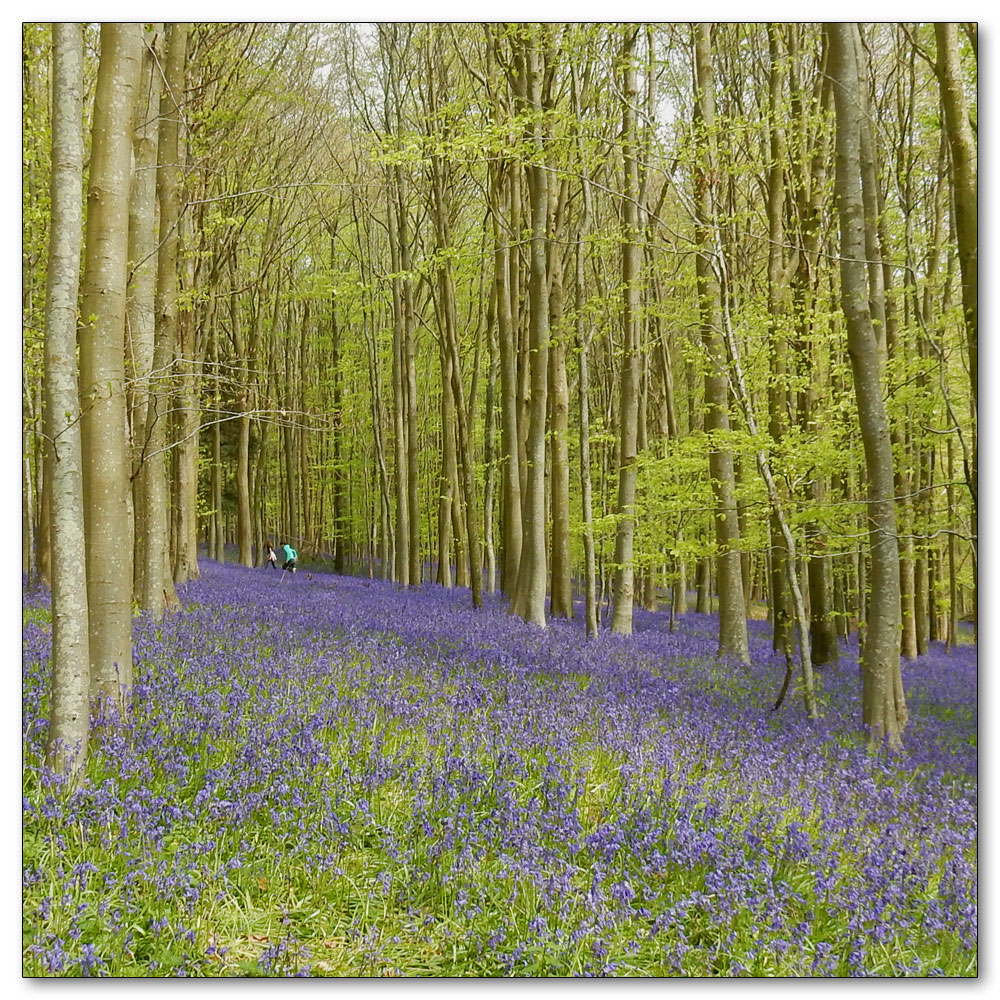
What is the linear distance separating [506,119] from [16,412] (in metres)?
6.26

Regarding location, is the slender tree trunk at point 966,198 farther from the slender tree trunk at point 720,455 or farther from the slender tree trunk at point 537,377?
the slender tree trunk at point 537,377

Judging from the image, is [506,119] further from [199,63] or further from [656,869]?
[656,869]

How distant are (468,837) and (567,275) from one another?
16182 millimetres

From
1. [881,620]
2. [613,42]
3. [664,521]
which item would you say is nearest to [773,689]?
[881,620]

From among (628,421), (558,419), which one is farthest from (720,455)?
(558,419)

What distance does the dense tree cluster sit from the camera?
4234mm

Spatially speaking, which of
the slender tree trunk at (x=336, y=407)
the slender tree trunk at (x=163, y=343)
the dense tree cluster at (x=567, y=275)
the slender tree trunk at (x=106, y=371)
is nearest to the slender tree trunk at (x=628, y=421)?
the dense tree cluster at (x=567, y=275)

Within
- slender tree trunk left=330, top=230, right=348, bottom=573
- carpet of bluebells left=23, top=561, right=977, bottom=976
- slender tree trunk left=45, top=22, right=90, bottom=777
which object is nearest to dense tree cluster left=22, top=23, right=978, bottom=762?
slender tree trunk left=45, top=22, right=90, bottom=777

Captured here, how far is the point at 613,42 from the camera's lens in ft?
35.6

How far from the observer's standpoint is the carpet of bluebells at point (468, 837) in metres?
3.10

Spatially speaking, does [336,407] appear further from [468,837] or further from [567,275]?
[468,837]

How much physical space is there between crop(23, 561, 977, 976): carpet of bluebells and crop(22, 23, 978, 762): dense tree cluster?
2.21 feet

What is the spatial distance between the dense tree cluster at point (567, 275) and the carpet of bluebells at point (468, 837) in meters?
0.67

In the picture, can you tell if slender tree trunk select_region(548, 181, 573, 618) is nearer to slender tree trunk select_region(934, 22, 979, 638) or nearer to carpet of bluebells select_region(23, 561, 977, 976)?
carpet of bluebells select_region(23, 561, 977, 976)
